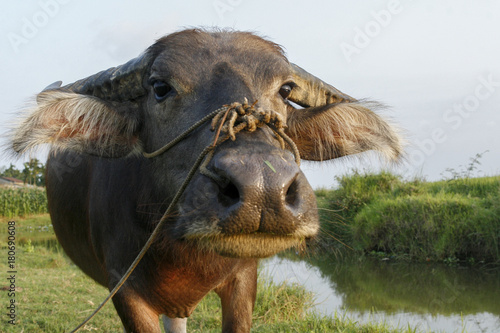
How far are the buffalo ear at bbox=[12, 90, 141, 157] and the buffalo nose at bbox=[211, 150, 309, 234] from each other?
1.12 m

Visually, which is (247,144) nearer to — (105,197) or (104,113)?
(104,113)

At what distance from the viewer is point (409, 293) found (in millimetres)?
7188

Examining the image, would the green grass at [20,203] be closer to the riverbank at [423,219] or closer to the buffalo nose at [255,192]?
the riverbank at [423,219]

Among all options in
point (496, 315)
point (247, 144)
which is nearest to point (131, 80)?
point (247, 144)

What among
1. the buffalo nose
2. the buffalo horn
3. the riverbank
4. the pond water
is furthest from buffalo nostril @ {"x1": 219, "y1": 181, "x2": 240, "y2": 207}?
the riverbank

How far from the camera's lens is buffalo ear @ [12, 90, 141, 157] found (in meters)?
2.35

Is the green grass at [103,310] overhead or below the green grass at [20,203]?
below

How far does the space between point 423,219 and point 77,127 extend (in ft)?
29.7

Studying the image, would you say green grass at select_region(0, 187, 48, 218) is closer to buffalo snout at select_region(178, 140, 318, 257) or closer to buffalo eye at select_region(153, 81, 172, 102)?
buffalo eye at select_region(153, 81, 172, 102)

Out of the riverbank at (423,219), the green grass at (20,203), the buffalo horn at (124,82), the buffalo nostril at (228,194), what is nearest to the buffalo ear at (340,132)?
the buffalo horn at (124,82)

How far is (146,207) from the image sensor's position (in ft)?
7.97

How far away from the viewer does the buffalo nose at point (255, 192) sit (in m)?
1.52

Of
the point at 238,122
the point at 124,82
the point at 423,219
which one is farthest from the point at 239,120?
the point at 423,219

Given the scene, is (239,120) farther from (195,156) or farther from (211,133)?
(195,156)
